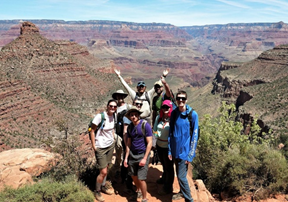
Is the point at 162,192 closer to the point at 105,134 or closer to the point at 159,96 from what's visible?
the point at 105,134

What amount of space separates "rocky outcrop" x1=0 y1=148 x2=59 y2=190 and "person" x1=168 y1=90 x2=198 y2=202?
464 centimetres

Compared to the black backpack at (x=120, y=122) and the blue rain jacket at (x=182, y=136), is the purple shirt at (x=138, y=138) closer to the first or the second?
the blue rain jacket at (x=182, y=136)

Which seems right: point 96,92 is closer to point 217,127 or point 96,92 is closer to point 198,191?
point 217,127

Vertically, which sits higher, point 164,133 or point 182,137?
point 182,137

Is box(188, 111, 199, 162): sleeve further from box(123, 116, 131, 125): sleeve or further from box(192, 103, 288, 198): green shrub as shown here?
box(192, 103, 288, 198): green shrub

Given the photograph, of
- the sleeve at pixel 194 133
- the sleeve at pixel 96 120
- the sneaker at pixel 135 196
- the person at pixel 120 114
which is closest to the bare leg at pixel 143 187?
the sneaker at pixel 135 196

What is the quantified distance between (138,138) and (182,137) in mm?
1189

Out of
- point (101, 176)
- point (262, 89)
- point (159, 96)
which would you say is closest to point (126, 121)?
point (159, 96)

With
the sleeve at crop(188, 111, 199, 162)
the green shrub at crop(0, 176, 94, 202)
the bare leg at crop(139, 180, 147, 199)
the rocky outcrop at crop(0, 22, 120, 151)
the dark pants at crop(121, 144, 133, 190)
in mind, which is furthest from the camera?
the rocky outcrop at crop(0, 22, 120, 151)

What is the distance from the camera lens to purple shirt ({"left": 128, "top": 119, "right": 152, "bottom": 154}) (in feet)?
21.2

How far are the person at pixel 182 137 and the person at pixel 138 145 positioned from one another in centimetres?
68

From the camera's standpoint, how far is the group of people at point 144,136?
648 centimetres

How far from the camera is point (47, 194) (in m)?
6.41

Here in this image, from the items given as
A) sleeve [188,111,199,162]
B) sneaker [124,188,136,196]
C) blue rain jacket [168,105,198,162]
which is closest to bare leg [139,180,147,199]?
sneaker [124,188,136,196]
